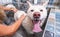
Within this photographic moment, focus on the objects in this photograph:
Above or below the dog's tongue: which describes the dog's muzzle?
above

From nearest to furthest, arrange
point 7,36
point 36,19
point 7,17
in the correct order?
point 7,36, point 36,19, point 7,17

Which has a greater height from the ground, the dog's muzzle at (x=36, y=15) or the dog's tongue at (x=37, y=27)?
the dog's muzzle at (x=36, y=15)

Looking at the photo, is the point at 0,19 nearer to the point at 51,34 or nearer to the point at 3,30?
the point at 3,30

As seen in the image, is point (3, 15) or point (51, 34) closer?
point (51, 34)

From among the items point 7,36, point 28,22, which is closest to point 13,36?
point 7,36

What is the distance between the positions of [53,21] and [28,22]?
14 centimetres

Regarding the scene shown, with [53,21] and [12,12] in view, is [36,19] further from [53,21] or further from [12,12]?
[12,12]

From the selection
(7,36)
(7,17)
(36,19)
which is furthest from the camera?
(7,17)

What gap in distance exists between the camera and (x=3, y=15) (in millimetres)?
648

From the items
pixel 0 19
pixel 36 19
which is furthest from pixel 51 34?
pixel 0 19

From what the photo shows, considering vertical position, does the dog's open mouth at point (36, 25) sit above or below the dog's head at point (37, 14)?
below

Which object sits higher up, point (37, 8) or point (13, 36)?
point (37, 8)

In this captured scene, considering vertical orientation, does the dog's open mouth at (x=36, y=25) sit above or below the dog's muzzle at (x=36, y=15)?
below

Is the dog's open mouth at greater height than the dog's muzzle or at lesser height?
lesser
